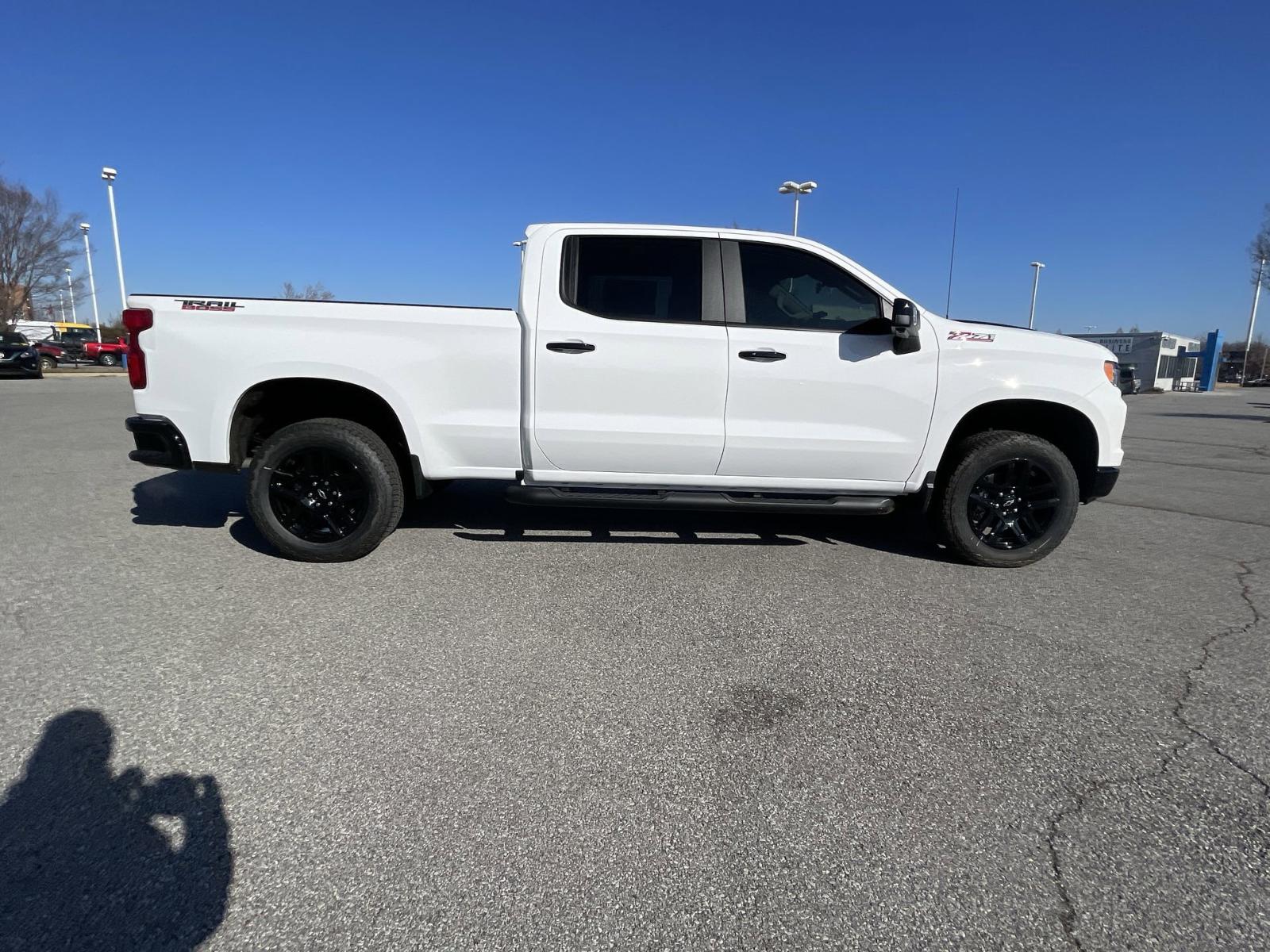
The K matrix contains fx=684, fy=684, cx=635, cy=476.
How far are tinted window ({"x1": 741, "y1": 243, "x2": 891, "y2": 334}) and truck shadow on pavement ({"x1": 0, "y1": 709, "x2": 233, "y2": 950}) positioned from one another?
3.66m

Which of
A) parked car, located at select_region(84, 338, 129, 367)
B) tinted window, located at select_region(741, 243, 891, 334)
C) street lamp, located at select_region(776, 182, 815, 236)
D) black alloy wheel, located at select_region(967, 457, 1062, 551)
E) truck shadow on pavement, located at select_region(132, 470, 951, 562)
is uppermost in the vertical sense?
street lamp, located at select_region(776, 182, 815, 236)

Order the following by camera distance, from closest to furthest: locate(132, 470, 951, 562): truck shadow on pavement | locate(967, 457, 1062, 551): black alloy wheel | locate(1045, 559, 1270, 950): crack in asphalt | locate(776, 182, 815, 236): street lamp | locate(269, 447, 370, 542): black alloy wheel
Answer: locate(1045, 559, 1270, 950): crack in asphalt → locate(269, 447, 370, 542): black alloy wheel → locate(967, 457, 1062, 551): black alloy wheel → locate(132, 470, 951, 562): truck shadow on pavement → locate(776, 182, 815, 236): street lamp

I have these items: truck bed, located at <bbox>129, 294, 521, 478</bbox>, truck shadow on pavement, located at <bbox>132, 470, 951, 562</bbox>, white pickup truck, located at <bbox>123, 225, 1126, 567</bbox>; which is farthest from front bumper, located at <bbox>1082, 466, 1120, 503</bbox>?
truck bed, located at <bbox>129, 294, 521, 478</bbox>

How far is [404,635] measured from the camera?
335 centimetres

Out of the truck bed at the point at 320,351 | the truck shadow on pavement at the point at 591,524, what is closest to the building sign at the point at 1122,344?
the truck shadow on pavement at the point at 591,524

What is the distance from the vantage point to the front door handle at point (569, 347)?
4.14m

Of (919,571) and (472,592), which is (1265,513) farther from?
(472,592)

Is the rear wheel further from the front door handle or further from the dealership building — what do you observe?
the dealership building

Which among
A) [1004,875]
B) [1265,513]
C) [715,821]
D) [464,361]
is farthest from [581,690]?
[1265,513]

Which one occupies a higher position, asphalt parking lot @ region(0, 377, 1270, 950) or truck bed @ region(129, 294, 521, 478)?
truck bed @ region(129, 294, 521, 478)

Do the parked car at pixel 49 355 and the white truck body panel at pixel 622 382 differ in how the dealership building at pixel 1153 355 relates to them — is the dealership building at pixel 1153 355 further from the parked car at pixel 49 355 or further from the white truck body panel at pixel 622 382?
the parked car at pixel 49 355

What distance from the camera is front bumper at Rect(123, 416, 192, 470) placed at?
4207mm

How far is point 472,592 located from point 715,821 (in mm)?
2200

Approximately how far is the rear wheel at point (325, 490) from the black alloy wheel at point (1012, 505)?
149 inches
